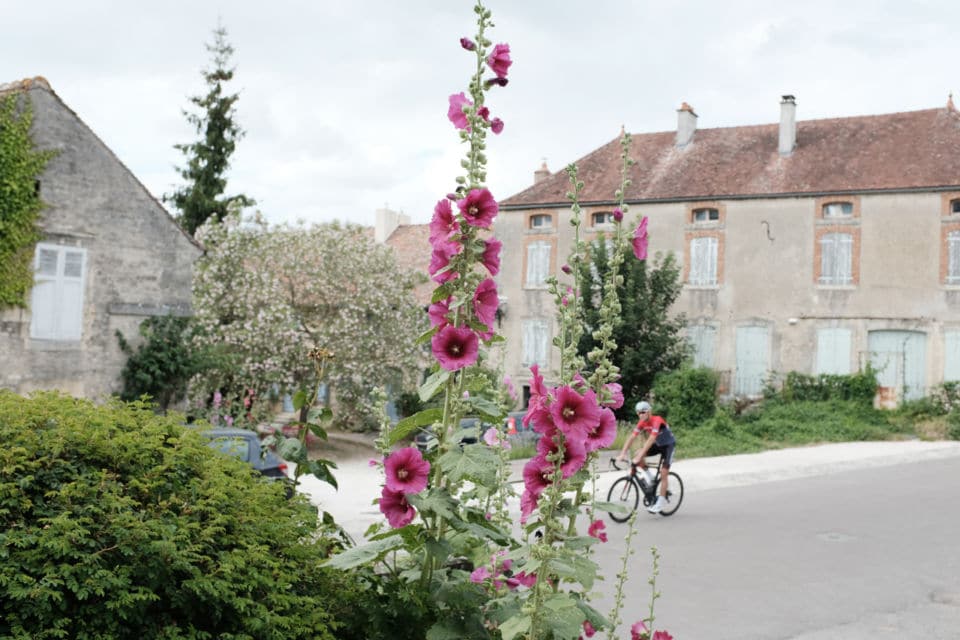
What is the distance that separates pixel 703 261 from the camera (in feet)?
92.3

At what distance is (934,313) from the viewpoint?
2531 centimetres

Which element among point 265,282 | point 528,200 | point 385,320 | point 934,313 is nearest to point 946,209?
point 934,313

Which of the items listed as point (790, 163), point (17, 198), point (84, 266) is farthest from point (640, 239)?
point (790, 163)

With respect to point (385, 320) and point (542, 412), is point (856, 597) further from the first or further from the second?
point (385, 320)

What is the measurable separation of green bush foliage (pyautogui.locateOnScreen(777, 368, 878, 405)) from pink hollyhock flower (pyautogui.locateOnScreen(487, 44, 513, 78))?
24.1 metres

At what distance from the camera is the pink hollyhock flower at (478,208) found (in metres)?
3.27

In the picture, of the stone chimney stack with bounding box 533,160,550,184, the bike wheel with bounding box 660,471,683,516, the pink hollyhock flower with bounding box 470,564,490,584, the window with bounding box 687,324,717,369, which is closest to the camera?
the pink hollyhock flower with bounding box 470,564,490,584

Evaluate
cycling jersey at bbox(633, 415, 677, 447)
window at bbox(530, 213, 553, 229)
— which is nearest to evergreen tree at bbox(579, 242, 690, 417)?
window at bbox(530, 213, 553, 229)

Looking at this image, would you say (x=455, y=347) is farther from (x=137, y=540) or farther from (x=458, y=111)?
(x=137, y=540)

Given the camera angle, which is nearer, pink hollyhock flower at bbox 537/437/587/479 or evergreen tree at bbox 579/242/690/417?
pink hollyhock flower at bbox 537/437/587/479

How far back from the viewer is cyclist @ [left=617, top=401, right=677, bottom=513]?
12664 mm

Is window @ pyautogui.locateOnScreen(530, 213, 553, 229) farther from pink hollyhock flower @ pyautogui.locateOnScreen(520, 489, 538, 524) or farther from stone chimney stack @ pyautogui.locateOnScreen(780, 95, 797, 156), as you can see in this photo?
pink hollyhock flower @ pyautogui.locateOnScreen(520, 489, 538, 524)

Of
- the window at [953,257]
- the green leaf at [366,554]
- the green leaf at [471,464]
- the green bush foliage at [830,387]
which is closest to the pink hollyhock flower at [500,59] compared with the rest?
Answer: the green leaf at [471,464]

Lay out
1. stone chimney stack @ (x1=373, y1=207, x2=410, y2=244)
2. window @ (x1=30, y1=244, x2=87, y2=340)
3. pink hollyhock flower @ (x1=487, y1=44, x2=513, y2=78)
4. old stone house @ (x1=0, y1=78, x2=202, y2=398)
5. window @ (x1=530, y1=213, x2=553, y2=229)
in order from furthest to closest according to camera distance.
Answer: stone chimney stack @ (x1=373, y1=207, x2=410, y2=244) → window @ (x1=530, y1=213, x2=553, y2=229) → window @ (x1=30, y1=244, x2=87, y2=340) → old stone house @ (x1=0, y1=78, x2=202, y2=398) → pink hollyhock flower @ (x1=487, y1=44, x2=513, y2=78)
